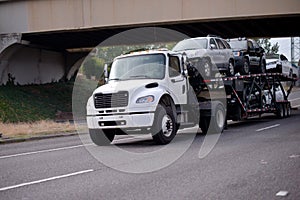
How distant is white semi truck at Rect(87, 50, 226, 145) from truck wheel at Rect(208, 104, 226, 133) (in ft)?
2.48

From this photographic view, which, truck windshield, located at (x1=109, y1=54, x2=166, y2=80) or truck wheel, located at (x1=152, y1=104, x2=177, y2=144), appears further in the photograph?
truck windshield, located at (x1=109, y1=54, x2=166, y2=80)

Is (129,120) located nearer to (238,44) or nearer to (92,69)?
(238,44)

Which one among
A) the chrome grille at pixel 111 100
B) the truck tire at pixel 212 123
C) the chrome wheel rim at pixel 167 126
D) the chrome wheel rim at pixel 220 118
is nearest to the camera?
the chrome grille at pixel 111 100

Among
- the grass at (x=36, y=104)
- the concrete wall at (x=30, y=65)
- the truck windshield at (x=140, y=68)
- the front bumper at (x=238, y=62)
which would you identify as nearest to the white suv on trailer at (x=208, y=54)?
the front bumper at (x=238, y=62)

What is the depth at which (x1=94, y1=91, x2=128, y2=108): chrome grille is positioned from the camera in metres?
12.7

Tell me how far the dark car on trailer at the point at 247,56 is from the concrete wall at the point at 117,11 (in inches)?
176

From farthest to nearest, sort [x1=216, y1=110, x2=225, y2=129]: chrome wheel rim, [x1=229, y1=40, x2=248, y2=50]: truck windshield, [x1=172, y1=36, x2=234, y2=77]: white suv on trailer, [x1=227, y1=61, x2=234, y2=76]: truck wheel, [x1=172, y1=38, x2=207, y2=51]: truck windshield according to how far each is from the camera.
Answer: [x1=229, y1=40, x2=248, y2=50]: truck windshield
[x1=227, y1=61, x2=234, y2=76]: truck wheel
[x1=172, y1=38, x2=207, y2=51]: truck windshield
[x1=172, y1=36, x2=234, y2=77]: white suv on trailer
[x1=216, y1=110, x2=225, y2=129]: chrome wheel rim

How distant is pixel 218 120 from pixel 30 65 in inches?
1007

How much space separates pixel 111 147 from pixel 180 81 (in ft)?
9.32

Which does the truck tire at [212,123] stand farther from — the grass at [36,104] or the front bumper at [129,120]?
the grass at [36,104]

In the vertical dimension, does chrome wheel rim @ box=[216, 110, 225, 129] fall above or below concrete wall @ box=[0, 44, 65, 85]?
below

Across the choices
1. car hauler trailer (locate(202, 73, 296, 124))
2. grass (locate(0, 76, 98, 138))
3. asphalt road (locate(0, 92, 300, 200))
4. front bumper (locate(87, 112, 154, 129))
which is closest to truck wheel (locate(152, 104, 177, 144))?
front bumper (locate(87, 112, 154, 129))

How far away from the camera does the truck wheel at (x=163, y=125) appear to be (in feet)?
41.7

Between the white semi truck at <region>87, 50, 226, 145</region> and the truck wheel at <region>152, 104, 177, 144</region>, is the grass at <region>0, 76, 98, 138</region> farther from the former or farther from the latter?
the truck wheel at <region>152, 104, 177, 144</region>
